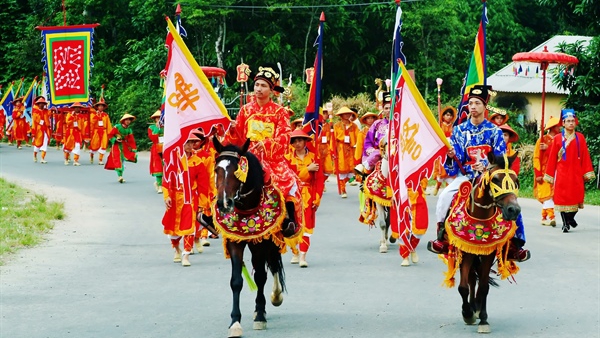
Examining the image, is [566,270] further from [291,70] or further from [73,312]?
[291,70]

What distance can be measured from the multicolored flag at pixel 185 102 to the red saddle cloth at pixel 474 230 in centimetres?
233

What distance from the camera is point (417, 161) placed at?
9.35 metres

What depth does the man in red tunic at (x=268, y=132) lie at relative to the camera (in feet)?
31.6

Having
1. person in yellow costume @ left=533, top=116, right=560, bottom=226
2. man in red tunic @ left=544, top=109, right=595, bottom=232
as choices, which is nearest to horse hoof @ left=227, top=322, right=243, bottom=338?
man in red tunic @ left=544, top=109, right=595, bottom=232

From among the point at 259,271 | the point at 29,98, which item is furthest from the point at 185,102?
the point at 29,98

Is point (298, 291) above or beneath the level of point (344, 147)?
beneath

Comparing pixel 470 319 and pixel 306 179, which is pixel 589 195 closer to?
pixel 306 179

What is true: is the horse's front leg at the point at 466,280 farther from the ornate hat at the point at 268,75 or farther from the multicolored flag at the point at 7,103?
the multicolored flag at the point at 7,103

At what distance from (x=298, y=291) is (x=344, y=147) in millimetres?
11329

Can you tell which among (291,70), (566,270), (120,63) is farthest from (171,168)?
(120,63)

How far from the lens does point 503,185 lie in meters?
8.29

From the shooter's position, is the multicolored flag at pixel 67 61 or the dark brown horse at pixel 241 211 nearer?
the dark brown horse at pixel 241 211

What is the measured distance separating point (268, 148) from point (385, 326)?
2.03m

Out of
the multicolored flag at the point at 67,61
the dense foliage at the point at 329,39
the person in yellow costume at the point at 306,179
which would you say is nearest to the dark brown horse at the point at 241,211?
the person in yellow costume at the point at 306,179
